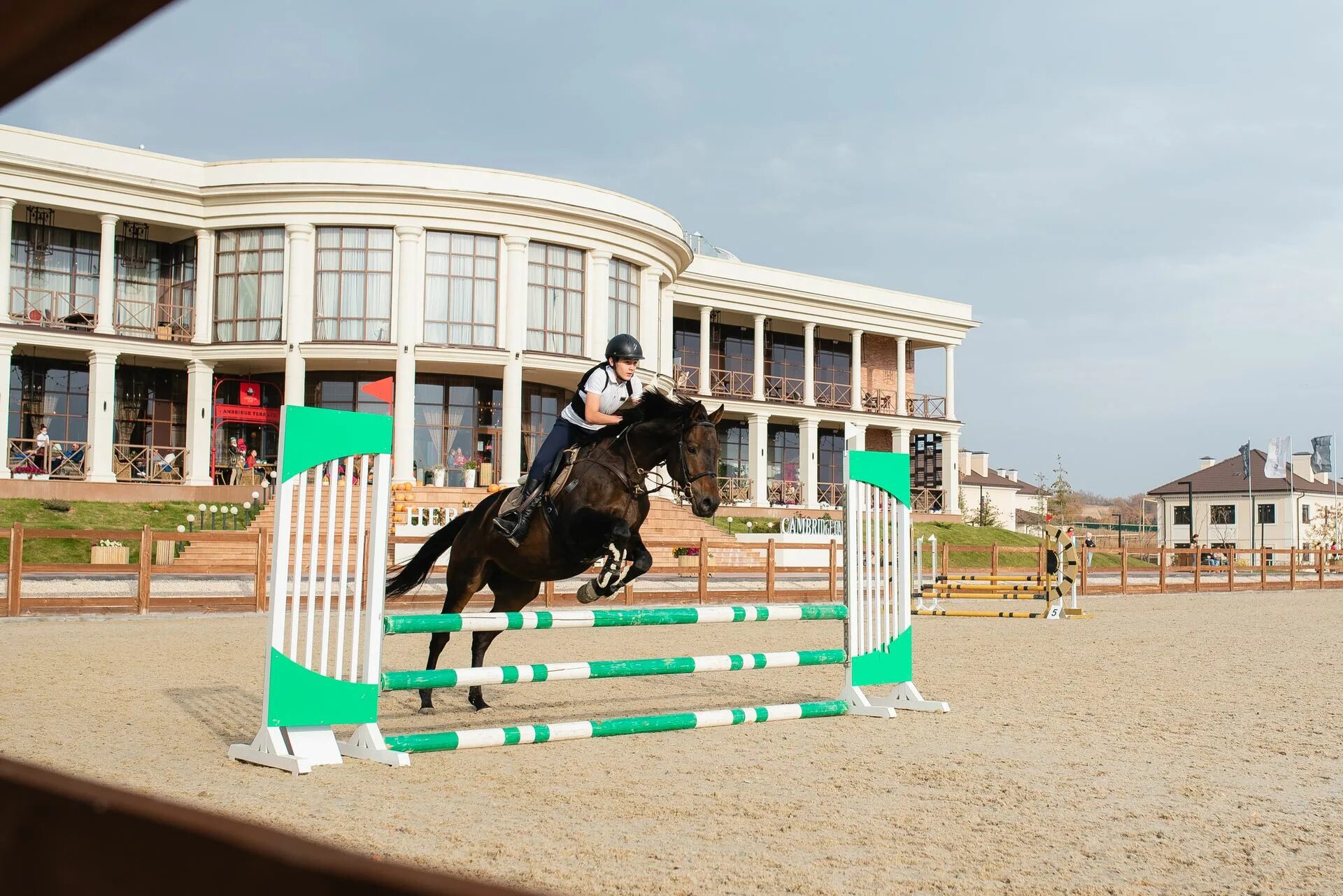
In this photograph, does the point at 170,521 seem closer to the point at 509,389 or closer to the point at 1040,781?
the point at 509,389

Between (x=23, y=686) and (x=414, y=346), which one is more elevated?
(x=414, y=346)

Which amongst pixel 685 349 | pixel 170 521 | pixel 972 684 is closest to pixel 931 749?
pixel 972 684

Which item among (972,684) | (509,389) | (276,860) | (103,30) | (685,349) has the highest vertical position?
(685,349)

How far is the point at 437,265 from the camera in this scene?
3991cm

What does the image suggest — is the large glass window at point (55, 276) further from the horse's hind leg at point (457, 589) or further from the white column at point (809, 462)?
the horse's hind leg at point (457, 589)

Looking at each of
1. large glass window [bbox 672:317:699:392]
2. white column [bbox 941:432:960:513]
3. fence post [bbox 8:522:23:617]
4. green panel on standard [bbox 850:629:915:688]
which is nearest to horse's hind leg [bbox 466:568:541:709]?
green panel on standard [bbox 850:629:915:688]

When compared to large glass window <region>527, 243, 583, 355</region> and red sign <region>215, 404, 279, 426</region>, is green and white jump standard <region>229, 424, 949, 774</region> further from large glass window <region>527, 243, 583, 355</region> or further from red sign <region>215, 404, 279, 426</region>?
red sign <region>215, 404, 279, 426</region>

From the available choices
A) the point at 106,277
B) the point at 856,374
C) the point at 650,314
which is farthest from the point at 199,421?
the point at 856,374

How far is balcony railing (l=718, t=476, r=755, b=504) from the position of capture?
51.8 meters

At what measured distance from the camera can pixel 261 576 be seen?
20.1 m

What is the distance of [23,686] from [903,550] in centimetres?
759

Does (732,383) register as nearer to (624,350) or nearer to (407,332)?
(407,332)

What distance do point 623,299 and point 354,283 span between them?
959 cm

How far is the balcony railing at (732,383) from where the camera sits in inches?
2212
